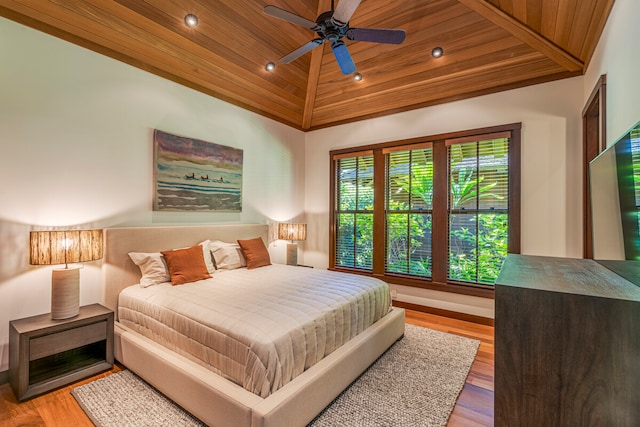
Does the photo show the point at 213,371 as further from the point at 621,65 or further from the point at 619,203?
the point at 621,65

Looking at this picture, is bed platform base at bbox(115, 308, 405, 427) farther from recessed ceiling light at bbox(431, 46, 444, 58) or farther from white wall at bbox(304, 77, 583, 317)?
recessed ceiling light at bbox(431, 46, 444, 58)

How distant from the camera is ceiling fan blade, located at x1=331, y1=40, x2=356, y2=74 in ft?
9.25

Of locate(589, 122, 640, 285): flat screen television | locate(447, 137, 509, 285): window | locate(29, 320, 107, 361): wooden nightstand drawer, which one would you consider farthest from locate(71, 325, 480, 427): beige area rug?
locate(589, 122, 640, 285): flat screen television

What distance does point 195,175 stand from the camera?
379 centimetres

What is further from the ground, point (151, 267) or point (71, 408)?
point (151, 267)

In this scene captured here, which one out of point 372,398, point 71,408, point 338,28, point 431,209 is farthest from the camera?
point 431,209

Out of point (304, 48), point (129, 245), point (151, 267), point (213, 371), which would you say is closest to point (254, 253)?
point (151, 267)

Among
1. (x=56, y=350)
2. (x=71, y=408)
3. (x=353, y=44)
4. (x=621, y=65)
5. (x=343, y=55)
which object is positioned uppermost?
(x=353, y=44)

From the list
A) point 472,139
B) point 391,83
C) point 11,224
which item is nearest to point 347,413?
point 11,224

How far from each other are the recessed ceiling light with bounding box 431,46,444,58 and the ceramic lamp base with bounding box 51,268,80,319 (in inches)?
172

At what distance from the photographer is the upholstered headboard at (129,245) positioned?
2.89 meters

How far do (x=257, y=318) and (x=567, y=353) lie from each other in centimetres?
165

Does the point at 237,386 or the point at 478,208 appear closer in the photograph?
the point at 237,386

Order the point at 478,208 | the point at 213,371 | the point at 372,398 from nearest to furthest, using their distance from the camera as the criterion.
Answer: the point at 213,371 < the point at 372,398 < the point at 478,208
